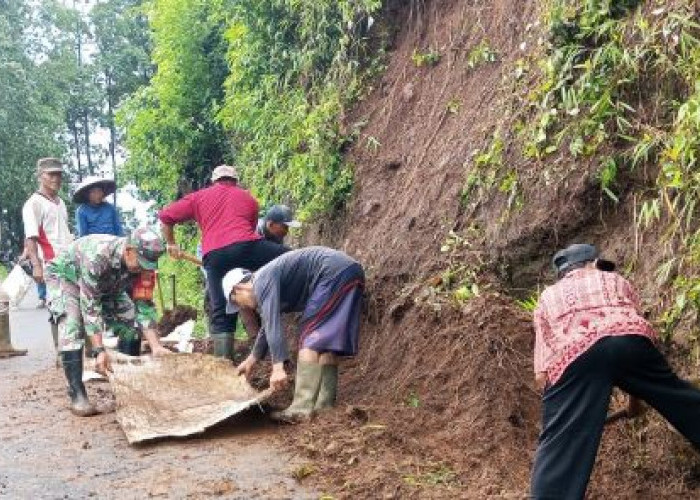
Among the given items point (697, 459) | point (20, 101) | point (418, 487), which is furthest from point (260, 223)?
point (20, 101)

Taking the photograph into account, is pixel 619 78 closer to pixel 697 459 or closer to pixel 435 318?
pixel 435 318

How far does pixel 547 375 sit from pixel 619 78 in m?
2.31

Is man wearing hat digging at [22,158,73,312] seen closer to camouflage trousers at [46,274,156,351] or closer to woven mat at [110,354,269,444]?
camouflage trousers at [46,274,156,351]

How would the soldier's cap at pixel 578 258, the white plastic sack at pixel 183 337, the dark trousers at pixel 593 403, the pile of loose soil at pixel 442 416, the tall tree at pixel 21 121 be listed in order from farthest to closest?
the tall tree at pixel 21 121 → the white plastic sack at pixel 183 337 → the pile of loose soil at pixel 442 416 → the soldier's cap at pixel 578 258 → the dark trousers at pixel 593 403

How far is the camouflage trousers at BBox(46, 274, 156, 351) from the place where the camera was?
246 inches

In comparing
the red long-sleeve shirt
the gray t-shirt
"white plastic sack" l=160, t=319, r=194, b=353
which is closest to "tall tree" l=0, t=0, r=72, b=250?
"white plastic sack" l=160, t=319, r=194, b=353

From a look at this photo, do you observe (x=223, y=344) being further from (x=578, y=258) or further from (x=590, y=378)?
(x=590, y=378)

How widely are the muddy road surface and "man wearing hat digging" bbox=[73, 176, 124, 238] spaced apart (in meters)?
1.78

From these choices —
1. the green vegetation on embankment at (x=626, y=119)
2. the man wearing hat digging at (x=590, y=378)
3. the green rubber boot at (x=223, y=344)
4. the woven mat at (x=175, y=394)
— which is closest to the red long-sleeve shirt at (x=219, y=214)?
the green rubber boot at (x=223, y=344)

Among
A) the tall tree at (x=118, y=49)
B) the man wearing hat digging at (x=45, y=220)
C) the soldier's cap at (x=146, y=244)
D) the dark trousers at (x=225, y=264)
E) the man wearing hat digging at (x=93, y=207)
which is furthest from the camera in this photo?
the tall tree at (x=118, y=49)

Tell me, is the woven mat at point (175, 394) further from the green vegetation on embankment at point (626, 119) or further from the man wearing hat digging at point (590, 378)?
the green vegetation on embankment at point (626, 119)

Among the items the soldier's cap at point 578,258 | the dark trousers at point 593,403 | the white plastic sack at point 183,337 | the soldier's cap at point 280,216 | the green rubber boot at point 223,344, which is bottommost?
the white plastic sack at point 183,337

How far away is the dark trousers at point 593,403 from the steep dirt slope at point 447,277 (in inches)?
17.4

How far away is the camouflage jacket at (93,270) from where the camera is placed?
6133 mm
